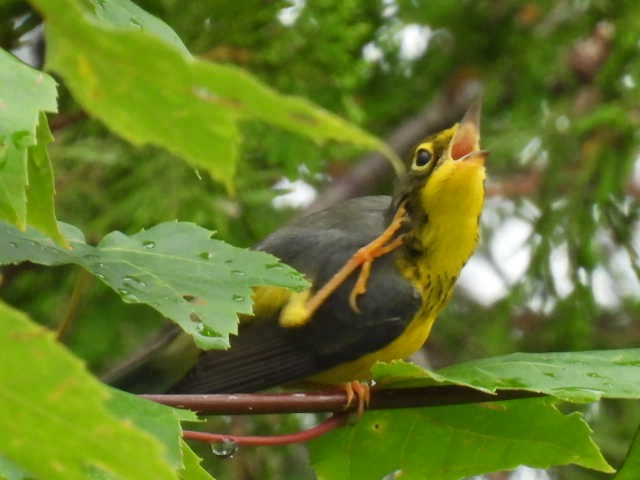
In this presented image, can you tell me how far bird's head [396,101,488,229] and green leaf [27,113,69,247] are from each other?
1.31m

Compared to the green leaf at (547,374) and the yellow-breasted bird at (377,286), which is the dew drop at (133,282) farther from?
the yellow-breasted bird at (377,286)

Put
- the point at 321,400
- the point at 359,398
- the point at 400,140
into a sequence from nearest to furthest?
1. the point at 321,400
2. the point at 359,398
3. the point at 400,140

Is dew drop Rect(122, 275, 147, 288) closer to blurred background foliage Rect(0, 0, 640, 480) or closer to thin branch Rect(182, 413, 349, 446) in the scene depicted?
thin branch Rect(182, 413, 349, 446)

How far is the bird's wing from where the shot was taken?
240cm

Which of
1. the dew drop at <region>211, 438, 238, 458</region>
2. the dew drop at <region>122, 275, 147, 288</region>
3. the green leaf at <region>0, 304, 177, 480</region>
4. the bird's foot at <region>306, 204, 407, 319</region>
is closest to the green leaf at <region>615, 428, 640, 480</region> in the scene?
the dew drop at <region>211, 438, 238, 458</region>

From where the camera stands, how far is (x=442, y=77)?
411 centimetres

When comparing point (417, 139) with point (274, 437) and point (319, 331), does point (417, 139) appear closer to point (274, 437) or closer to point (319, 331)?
point (319, 331)

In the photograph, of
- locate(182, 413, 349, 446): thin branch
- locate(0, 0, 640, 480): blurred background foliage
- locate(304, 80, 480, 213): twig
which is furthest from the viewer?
locate(304, 80, 480, 213): twig

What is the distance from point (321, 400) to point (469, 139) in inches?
42.2

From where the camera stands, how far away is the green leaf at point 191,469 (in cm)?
114

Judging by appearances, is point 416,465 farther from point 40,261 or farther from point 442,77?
point 442,77

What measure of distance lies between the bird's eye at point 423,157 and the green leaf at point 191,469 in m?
1.35

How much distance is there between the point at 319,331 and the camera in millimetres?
2451

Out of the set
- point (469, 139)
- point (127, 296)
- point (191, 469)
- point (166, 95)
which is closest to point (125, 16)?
point (127, 296)
